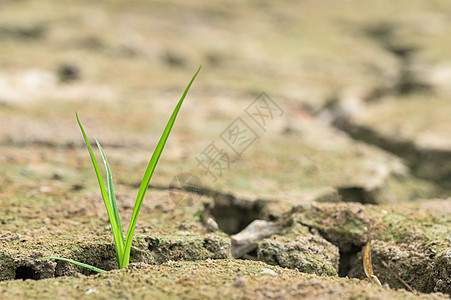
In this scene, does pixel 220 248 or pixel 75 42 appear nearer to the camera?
pixel 220 248

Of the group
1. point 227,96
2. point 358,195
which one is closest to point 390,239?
point 358,195

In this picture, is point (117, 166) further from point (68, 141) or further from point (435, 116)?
point (435, 116)

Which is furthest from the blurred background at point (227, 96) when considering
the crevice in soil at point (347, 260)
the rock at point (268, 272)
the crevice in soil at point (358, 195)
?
the rock at point (268, 272)

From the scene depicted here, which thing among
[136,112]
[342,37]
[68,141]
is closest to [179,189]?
[68,141]

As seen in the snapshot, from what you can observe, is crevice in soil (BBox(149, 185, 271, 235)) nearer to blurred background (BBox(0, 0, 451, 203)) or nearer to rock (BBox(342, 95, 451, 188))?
blurred background (BBox(0, 0, 451, 203))

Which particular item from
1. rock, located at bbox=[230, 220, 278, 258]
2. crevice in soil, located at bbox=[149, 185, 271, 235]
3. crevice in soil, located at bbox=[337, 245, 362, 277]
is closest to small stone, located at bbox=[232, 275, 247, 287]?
rock, located at bbox=[230, 220, 278, 258]

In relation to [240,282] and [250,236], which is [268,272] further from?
[250,236]

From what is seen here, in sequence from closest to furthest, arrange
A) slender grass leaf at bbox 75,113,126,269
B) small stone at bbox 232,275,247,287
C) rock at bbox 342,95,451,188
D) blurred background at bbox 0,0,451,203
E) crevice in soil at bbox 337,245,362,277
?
small stone at bbox 232,275,247,287 → slender grass leaf at bbox 75,113,126,269 → crevice in soil at bbox 337,245,362,277 → blurred background at bbox 0,0,451,203 → rock at bbox 342,95,451,188
